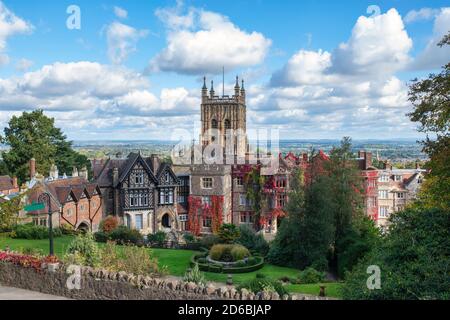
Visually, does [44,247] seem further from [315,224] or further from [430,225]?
[430,225]

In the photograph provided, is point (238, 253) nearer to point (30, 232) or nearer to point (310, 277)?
point (310, 277)

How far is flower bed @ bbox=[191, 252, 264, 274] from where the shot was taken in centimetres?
2734

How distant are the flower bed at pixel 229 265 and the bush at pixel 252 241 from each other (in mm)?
3550

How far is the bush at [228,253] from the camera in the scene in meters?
28.8

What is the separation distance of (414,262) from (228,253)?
17535mm

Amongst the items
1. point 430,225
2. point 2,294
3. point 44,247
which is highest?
point 430,225

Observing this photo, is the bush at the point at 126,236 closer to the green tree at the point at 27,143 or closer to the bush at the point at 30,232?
the bush at the point at 30,232

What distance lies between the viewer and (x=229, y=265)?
28172 millimetres

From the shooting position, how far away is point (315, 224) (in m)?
30.0

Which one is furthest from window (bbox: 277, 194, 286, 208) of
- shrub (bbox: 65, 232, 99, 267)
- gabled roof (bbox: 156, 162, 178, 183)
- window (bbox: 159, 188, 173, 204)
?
shrub (bbox: 65, 232, 99, 267)

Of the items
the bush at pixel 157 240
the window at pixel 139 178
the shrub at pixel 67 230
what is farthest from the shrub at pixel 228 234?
the window at pixel 139 178
